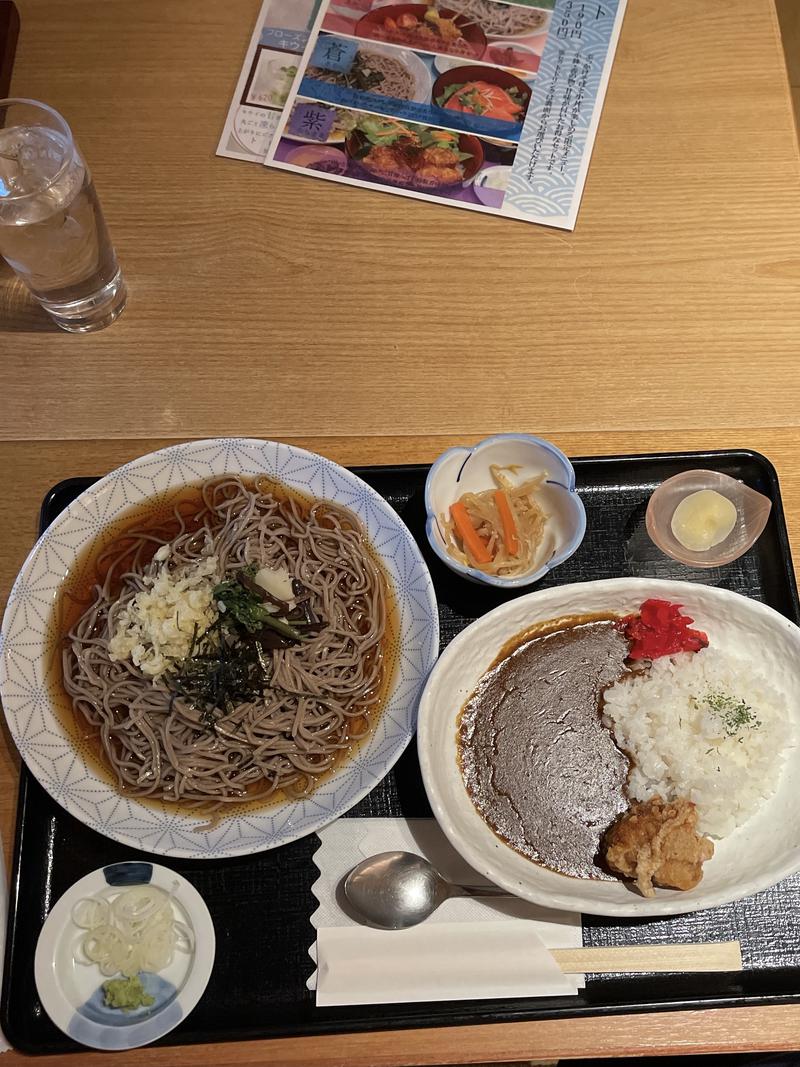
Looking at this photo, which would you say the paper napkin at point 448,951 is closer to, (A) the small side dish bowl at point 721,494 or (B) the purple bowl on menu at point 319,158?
(A) the small side dish bowl at point 721,494

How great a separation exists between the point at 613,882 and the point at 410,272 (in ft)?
4.98

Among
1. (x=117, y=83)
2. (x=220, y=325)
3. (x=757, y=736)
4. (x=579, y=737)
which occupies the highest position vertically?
(x=117, y=83)

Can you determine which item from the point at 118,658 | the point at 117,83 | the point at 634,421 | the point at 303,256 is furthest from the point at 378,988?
the point at 117,83

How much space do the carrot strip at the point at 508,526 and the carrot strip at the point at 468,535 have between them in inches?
1.9

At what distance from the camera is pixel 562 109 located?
8.02 feet

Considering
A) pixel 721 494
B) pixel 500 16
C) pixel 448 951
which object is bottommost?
pixel 448 951

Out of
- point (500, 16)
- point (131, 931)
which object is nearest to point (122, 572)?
point (131, 931)

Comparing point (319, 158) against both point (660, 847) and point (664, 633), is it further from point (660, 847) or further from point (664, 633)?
point (660, 847)

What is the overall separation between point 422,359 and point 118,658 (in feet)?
3.34

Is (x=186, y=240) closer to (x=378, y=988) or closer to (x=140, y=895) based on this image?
(x=140, y=895)

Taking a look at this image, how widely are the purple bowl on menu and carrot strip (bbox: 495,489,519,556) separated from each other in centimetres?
104

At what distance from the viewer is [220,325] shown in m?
2.29

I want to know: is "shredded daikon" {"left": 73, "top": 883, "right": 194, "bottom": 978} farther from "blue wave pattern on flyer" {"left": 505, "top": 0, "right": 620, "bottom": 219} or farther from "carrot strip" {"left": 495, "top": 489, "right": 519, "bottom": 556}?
"blue wave pattern on flyer" {"left": 505, "top": 0, "right": 620, "bottom": 219}

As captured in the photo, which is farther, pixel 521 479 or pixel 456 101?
pixel 456 101
